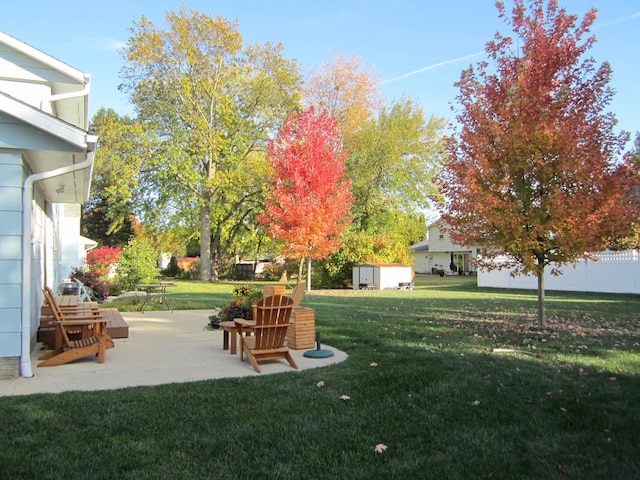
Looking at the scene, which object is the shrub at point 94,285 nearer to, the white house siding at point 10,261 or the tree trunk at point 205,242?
the white house siding at point 10,261

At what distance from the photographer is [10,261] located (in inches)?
217

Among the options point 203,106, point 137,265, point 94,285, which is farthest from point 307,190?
point 203,106

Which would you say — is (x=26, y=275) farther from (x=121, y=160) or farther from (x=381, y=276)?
(x=121, y=160)

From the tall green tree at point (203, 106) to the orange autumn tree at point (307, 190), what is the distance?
9.01m

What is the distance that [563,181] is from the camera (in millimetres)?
8922

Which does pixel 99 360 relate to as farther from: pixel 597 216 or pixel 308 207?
pixel 308 207

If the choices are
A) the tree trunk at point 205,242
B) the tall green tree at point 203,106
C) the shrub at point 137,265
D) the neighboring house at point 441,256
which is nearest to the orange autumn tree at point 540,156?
the shrub at point 137,265

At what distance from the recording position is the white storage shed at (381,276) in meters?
24.4

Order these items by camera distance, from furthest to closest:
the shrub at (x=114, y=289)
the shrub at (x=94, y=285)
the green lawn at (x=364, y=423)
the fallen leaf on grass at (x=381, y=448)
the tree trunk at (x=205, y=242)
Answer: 1. the tree trunk at (x=205, y=242)
2. the shrub at (x=114, y=289)
3. the shrub at (x=94, y=285)
4. the fallen leaf on grass at (x=381, y=448)
5. the green lawn at (x=364, y=423)

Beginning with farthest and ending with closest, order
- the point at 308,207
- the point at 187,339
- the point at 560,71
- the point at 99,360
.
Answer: the point at 308,207
the point at 560,71
the point at 187,339
the point at 99,360

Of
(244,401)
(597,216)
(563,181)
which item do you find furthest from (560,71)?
(244,401)

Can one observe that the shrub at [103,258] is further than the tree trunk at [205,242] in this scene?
No

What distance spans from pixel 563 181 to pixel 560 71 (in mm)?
2056

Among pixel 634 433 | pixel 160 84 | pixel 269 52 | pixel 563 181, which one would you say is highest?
pixel 269 52
